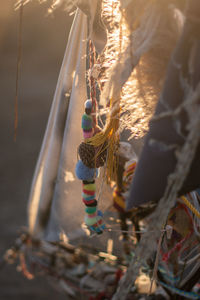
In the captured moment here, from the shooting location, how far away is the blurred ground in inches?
72.7

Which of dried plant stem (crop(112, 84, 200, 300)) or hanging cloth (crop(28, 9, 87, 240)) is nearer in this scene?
dried plant stem (crop(112, 84, 200, 300))

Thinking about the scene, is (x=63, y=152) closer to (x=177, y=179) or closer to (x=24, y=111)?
(x=177, y=179)

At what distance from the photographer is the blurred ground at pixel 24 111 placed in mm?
1847

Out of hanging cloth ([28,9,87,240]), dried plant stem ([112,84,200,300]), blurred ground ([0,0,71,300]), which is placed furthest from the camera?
blurred ground ([0,0,71,300])

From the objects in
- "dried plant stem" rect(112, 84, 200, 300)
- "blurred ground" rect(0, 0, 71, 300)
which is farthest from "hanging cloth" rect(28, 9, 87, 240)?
"dried plant stem" rect(112, 84, 200, 300)

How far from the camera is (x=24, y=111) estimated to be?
145 inches

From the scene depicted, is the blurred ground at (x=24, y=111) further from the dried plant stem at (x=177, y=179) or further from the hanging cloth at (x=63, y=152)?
the dried plant stem at (x=177, y=179)

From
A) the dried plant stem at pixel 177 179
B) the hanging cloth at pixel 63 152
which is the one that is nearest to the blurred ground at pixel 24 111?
the hanging cloth at pixel 63 152

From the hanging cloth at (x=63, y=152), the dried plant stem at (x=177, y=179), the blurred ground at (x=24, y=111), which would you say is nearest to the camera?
the dried plant stem at (x=177, y=179)

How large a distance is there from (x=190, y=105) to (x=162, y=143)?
0.22 ft

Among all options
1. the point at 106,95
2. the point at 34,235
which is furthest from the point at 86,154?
the point at 34,235

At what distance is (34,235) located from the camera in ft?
3.86

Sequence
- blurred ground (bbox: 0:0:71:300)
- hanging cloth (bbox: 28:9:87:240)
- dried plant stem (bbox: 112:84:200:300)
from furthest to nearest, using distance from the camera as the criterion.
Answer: blurred ground (bbox: 0:0:71:300)
hanging cloth (bbox: 28:9:87:240)
dried plant stem (bbox: 112:84:200:300)

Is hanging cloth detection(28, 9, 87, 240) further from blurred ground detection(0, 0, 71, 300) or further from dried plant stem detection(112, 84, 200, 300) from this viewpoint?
dried plant stem detection(112, 84, 200, 300)
